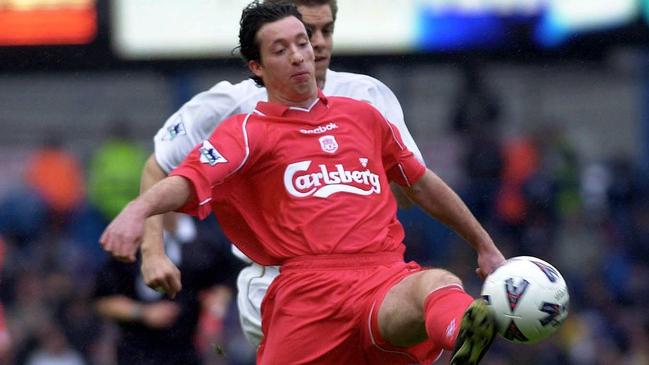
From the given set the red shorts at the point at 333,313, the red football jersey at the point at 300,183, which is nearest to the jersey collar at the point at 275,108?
the red football jersey at the point at 300,183

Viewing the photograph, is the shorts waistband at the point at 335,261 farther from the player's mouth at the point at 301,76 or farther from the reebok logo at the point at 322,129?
the player's mouth at the point at 301,76

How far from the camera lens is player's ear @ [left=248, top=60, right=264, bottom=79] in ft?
17.0

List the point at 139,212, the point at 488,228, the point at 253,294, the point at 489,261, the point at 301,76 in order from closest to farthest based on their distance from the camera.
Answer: the point at 139,212, the point at 301,76, the point at 489,261, the point at 253,294, the point at 488,228

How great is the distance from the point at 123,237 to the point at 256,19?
1.17 meters

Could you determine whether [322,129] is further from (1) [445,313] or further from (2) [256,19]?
(1) [445,313]

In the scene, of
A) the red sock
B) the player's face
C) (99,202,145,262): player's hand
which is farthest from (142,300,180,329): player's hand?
the red sock

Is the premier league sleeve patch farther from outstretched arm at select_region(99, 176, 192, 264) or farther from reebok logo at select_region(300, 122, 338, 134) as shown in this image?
reebok logo at select_region(300, 122, 338, 134)

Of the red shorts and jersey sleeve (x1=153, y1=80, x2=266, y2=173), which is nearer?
the red shorts

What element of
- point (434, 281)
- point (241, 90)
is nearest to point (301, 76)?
point (241, 90)

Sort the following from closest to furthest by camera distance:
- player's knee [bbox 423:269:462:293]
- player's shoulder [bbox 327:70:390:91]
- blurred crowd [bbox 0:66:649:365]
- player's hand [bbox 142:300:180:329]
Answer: player's knee [bbox 423:269:462:293] < player's shoulder [bbox 327:70:390:91] < player's hand [bbox 142:300:180:329] < blurred crowd [bbox 0:66:649:365]

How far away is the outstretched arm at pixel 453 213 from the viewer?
5227 millimetres

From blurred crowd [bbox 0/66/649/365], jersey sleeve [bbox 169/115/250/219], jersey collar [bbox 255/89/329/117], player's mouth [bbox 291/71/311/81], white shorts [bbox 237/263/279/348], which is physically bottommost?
blurred crowd [bbox 0/66/649/365]

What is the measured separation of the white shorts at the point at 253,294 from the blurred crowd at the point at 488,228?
5.82 meters

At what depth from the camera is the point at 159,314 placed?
287 inches
